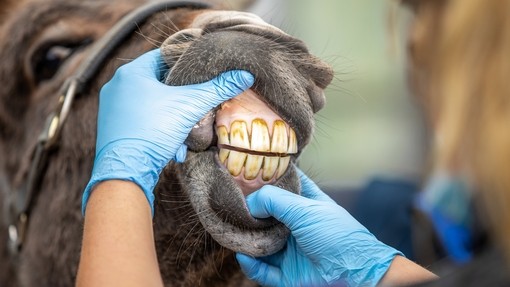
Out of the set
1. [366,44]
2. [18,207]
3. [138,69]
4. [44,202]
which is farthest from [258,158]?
[366,44]

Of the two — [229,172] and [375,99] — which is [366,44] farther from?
[229,172]

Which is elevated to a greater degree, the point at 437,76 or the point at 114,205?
the point at 437,76

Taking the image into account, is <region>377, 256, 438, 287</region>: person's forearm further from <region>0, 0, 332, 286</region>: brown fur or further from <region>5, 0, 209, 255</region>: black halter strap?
<region>5, 0, 209, 255</region>: black halter strap

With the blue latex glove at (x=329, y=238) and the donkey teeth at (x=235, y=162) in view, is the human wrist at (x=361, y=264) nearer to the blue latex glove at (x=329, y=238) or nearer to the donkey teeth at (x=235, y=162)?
the blue latex glove at (x=329, y=238)

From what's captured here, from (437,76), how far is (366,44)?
13.1 ft

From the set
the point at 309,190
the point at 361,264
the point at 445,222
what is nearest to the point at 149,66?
the point at 309,190

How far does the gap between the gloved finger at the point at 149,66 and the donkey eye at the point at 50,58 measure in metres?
0.64

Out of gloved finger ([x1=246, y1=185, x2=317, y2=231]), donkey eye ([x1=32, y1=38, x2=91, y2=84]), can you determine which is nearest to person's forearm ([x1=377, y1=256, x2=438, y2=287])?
gloved finger ([x1=246, y1=185, x2=317, y2=231])

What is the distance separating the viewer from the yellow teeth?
159 centimetres

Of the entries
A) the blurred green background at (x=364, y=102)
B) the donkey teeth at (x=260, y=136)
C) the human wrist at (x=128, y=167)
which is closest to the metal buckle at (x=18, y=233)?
the human wrist at (x=128, y=167)

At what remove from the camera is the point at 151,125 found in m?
1.69

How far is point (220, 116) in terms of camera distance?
1.69 metres

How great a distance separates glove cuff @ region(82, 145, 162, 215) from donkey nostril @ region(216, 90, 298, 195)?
0.17m

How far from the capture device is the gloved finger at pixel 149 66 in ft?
5.81
